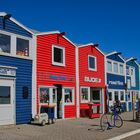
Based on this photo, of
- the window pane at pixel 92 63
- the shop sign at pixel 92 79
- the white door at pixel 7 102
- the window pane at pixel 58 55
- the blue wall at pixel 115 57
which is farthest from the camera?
the blue wall at pixel 115 57

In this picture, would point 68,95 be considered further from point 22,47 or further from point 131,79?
point 131,79

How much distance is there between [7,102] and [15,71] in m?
1.73

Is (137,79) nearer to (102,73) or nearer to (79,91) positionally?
(102,73)

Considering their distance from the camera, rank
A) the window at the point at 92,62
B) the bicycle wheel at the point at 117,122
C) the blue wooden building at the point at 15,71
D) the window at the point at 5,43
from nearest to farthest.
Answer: the blue wooden building at the point at 15,71 → the window at the point at 5,43 → the bicycle wheel at the point at 117,122 → the window at the point at 92,62

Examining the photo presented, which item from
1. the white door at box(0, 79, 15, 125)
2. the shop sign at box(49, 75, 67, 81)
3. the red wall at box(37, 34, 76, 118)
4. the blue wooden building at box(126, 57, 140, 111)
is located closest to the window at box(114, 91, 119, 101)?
the blue wooden building at box(126, 57, 140, 111)

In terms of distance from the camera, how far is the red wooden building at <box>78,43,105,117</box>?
2466cm

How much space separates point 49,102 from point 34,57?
3.08m

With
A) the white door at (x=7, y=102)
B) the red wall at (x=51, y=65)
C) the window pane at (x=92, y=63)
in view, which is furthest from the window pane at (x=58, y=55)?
the white door at (x=7, y=102)

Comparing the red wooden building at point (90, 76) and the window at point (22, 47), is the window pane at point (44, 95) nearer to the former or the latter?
the window at point (22, 47)

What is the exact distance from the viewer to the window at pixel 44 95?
66.0ft

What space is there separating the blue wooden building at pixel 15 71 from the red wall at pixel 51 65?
0.96m

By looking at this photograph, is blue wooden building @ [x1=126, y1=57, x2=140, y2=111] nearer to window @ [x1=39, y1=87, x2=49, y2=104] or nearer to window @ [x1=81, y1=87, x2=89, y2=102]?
window @ [x1=81, y1=87, x2=89, y2=102]

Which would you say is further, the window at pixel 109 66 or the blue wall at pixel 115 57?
the blue wall at pixel 115 57

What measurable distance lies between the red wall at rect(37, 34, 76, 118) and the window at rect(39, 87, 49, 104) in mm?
384
